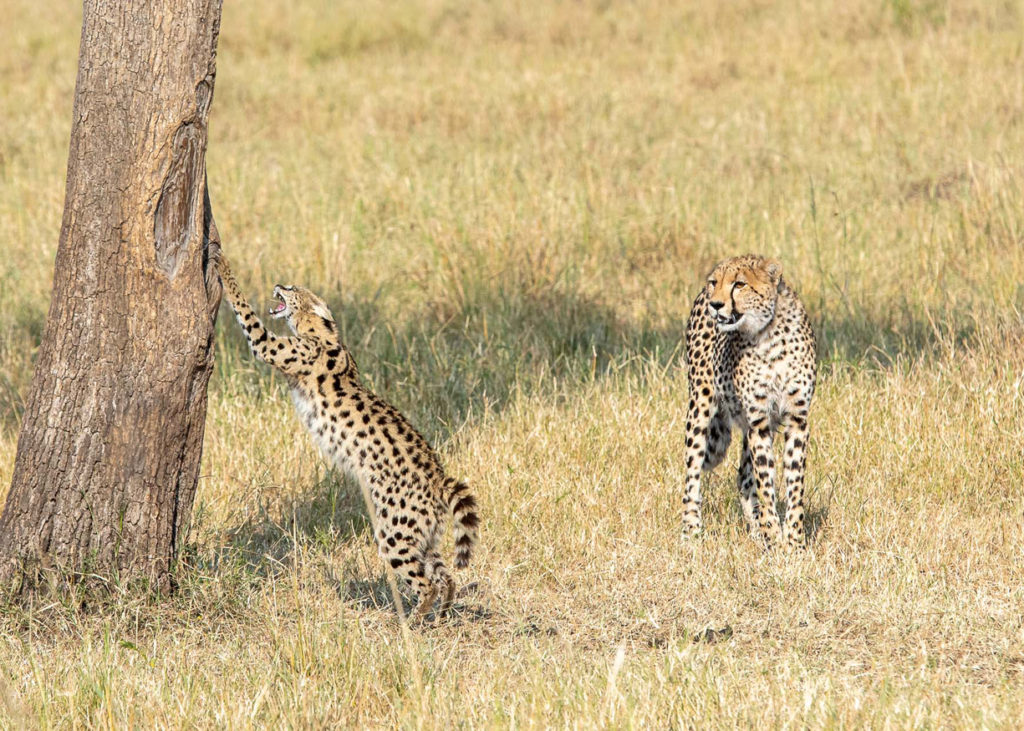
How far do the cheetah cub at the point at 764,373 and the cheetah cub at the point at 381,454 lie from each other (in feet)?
3.75

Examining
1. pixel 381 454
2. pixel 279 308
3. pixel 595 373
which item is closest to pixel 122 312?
pixel 279 308

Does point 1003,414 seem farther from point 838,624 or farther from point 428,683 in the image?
point 428,683

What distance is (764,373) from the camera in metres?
5.04

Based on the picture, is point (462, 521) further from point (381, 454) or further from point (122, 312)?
point (122, 312)

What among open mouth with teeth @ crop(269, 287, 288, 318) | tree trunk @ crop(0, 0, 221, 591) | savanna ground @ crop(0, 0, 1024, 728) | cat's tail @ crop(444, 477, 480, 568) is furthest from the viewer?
open mouth with teeth @ crop(269, 287, 288, 318)

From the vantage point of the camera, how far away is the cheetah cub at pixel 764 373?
498 cm

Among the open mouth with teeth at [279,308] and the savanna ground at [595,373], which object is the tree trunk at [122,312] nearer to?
the savanna ground at [595,373]

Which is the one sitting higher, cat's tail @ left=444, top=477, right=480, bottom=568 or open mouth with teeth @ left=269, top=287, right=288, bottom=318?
open mouth with teeth @ left=269, top=287, right=288, bottom=318

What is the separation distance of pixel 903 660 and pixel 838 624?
0.34 meters

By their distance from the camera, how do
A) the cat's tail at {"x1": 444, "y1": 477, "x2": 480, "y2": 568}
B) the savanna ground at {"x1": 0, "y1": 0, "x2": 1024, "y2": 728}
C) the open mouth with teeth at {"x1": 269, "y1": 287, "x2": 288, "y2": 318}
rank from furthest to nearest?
the open mouth with teeth at {"x1": 269, "y1": 287, "x2": 288, "y2": 318}
the cat's tail at {"x1": 444, "y1": 477, "x2": 480, "y2": 568}
the savanna ground at {"x1": 0, "y1": 0, "x2": 1024, "y2": 728}

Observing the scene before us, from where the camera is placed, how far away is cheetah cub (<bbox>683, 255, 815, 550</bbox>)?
4.98 meters

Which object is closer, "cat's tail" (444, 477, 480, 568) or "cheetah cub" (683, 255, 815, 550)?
"cat's tail" (444, 477, 480, 568)

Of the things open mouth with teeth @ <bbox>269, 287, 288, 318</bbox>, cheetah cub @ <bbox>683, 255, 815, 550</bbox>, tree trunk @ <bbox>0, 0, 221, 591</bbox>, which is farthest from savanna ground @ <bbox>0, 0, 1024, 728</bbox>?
open mouth with teeth @ <bbox>269, 287, 288, 318</bbox>

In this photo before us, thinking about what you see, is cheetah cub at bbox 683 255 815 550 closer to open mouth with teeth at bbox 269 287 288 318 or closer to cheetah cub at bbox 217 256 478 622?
cheetah cub at bbox 217 256 478 622
